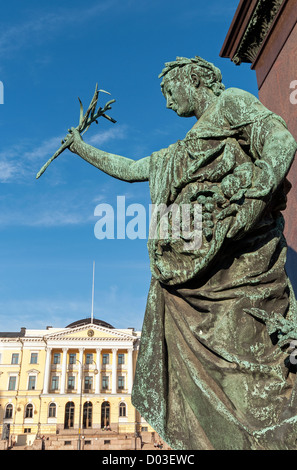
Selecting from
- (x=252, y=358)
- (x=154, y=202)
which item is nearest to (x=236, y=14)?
(x=154, y=202)

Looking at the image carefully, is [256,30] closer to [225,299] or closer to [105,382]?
[225,299]

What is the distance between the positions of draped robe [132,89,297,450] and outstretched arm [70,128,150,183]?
0.95 ft

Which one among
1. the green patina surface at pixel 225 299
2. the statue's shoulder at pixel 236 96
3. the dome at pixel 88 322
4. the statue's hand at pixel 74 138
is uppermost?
the dome at pixel 88 322

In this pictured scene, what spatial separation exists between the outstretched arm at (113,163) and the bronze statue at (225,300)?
8.9 inches

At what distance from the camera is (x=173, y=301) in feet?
7.47

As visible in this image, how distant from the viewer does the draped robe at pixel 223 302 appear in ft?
6.21

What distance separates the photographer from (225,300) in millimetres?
2105

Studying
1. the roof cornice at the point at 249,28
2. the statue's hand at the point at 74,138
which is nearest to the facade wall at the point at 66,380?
the roof cornice at the point at 249,28

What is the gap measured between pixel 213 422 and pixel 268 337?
0.45m

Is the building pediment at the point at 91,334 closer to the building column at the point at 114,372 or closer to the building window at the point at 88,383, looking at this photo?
the building column at the point at 114,372

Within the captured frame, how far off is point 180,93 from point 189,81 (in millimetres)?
87

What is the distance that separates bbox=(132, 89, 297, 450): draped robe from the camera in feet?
6.21

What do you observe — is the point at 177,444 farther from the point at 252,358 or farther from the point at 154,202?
the point at 154,202
